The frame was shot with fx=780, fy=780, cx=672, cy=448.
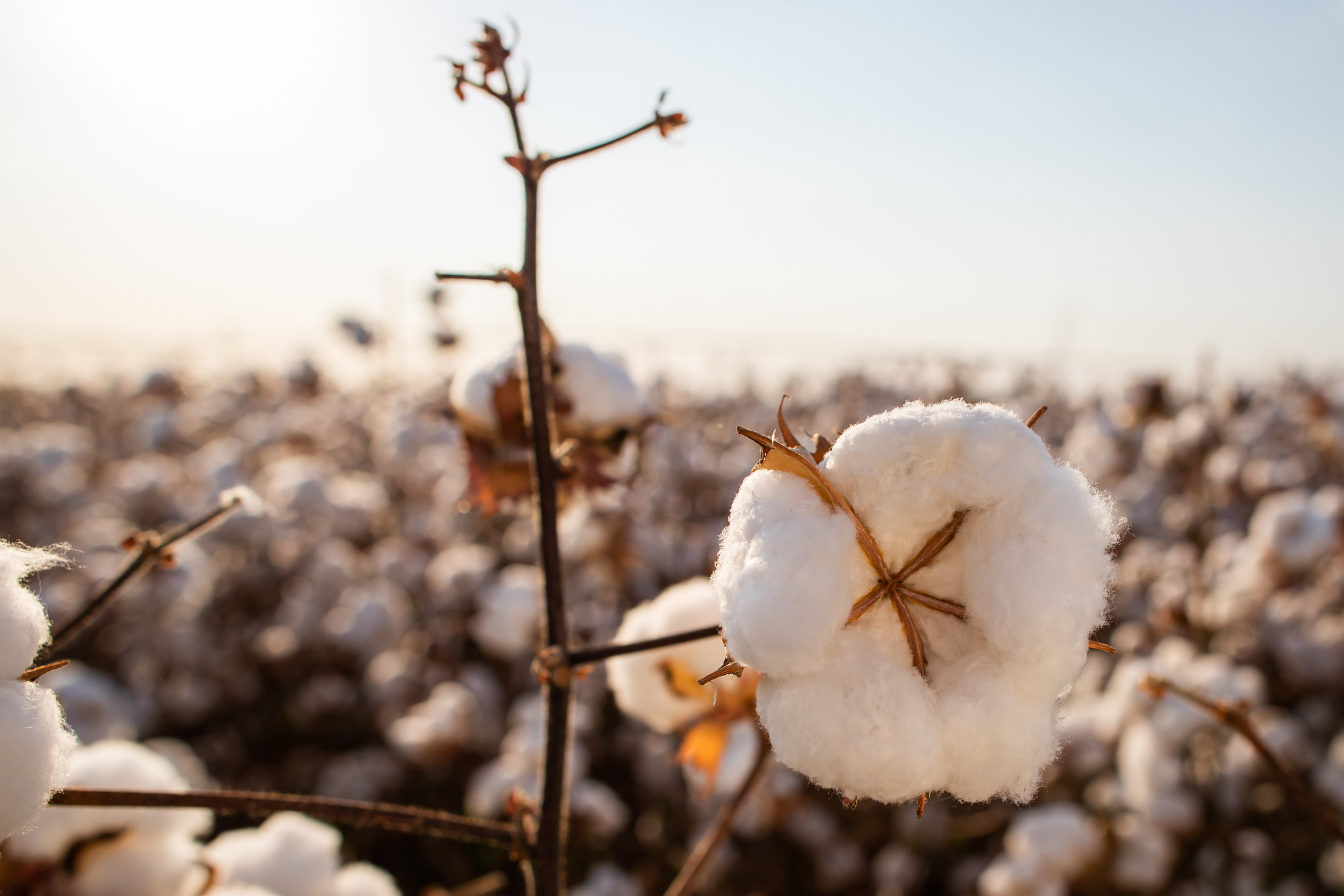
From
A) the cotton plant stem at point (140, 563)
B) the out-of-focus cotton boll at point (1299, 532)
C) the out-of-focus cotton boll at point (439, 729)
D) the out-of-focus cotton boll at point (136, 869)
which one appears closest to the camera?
the cotton plant stem at point (140, 563)

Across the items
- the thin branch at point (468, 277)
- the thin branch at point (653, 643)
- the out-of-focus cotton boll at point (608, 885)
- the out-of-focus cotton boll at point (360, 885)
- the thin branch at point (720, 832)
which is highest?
the thin branch at point (468, 277)

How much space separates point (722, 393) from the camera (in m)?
15.9

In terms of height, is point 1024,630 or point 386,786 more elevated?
point 1024,630

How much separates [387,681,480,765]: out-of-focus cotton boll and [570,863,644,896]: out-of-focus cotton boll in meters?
1.01

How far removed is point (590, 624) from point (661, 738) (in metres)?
0.82

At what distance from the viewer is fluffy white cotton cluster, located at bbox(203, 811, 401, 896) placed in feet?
4.17

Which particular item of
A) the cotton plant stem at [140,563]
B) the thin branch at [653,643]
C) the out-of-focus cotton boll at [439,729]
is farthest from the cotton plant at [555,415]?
the out-of-focus cotton boll at [439,729]

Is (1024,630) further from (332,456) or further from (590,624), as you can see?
(332,456)

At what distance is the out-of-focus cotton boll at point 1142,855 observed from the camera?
3.00 meters

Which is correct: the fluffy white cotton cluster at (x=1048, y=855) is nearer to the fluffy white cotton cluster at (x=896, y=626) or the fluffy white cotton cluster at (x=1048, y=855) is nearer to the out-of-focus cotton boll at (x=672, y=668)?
the out-of-focus cotton boll at (x=672, y=668)

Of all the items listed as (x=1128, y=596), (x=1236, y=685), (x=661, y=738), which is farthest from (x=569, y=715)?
(x=1128, y=596)

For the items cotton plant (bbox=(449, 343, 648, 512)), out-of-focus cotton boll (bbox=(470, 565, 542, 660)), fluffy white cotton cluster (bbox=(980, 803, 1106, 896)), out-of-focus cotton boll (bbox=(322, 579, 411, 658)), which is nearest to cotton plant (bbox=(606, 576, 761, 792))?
cotton plant (bbox=(449, 343, 648, 512))

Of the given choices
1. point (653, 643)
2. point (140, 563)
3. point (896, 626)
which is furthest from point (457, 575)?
point (896, 626)

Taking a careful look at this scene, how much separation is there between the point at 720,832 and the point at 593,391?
73 cm
